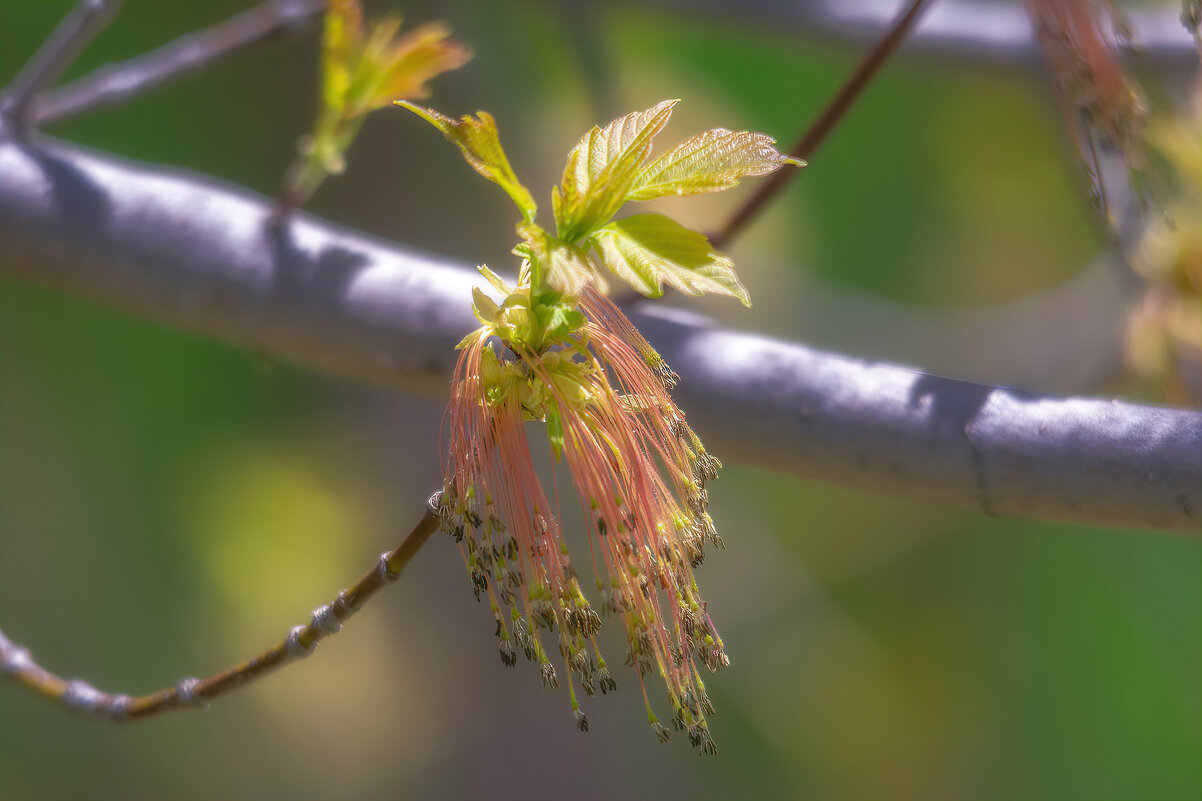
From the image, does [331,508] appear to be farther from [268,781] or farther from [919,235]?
[919,235]

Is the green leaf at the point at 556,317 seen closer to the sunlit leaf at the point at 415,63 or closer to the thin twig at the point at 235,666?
the thin twig at the point at 235,666

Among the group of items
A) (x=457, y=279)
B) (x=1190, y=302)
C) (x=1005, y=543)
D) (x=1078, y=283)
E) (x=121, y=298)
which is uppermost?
(x=1078, y=283)

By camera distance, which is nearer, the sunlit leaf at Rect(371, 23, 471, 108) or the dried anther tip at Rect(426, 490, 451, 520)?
the dried anther tip at Rect(426, 490, 451, 520)

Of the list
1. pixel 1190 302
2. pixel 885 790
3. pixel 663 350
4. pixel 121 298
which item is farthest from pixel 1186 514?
pixel 885 790

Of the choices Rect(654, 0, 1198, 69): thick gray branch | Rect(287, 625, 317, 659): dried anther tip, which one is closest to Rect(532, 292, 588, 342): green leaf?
Rect(287, 625, 317, 659): dried anther tip

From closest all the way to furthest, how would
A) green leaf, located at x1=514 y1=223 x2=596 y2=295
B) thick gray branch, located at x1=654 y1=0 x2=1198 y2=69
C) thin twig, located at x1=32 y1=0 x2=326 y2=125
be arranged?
1. green leaf, located at x1=514 y1=223 x2=596 y2=295
2. thin twig, located at x1=32 y1=0 x2=326 y2=125
3. thick gray branch, located at x1=654 y1=0 x2=1198 y2=69

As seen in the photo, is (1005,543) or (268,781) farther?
(1005,543)

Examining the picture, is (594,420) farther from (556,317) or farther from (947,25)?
(947,25)

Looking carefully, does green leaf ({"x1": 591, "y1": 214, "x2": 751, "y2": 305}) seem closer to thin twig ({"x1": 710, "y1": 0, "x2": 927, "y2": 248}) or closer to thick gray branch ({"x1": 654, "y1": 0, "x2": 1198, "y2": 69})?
thin twig ({"x1": 710, "y1": 0, "x2": 927, "y2": 248})
